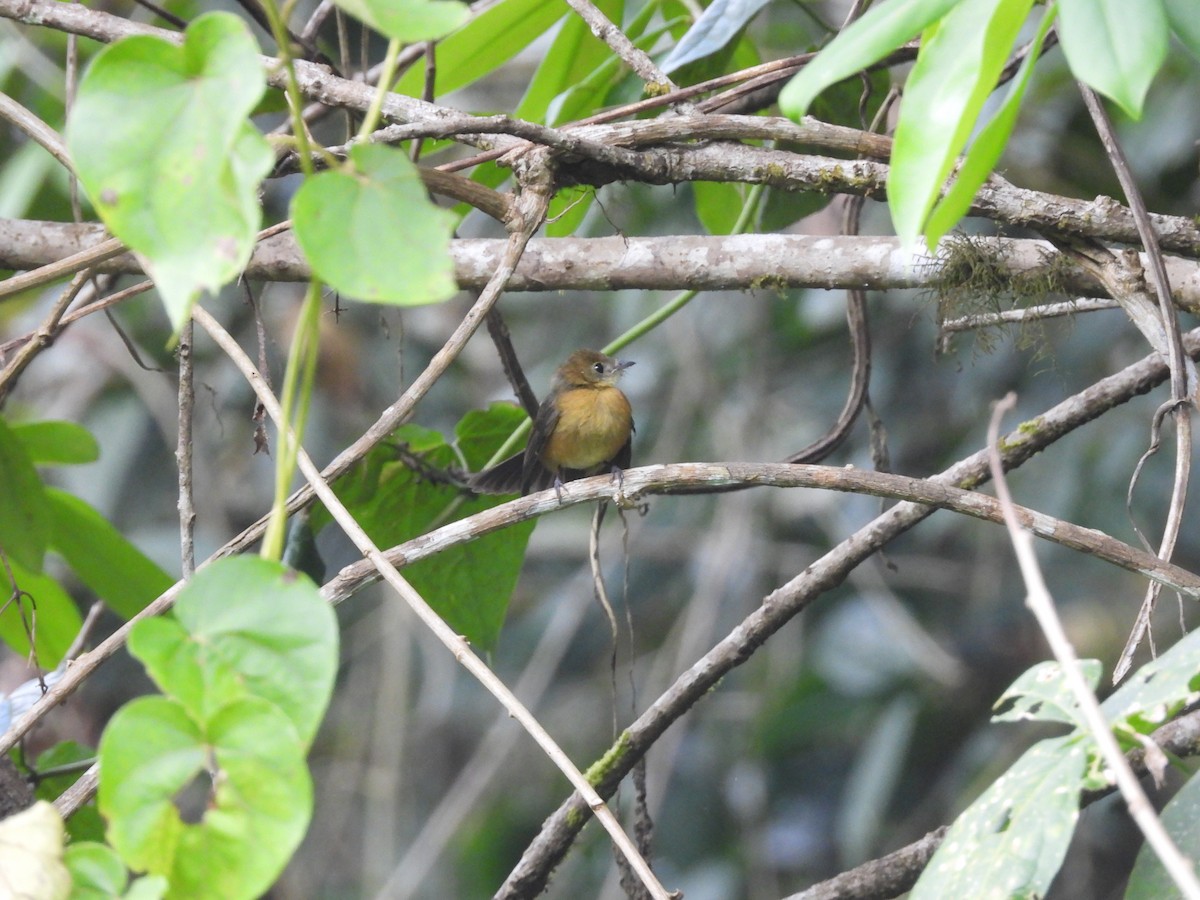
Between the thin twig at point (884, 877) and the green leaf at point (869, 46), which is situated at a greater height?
the green leaf at point (869, 46)

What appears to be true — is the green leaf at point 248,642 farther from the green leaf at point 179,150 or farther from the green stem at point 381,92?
the green stem at point 381,92

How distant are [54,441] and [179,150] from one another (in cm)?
253

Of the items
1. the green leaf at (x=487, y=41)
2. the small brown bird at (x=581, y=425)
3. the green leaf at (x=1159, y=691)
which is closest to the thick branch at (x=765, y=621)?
the green leaf at (x=1159, y=691)

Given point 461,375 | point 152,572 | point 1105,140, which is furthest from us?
point 461,375

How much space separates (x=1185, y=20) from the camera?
1.40m

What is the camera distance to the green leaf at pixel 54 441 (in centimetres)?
336

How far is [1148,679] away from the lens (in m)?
1.68

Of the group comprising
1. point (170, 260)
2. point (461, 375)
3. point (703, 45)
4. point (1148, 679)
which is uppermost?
point (703, 45)

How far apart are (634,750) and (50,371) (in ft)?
19.1

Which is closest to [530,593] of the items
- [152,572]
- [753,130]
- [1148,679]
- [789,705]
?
[789,705]

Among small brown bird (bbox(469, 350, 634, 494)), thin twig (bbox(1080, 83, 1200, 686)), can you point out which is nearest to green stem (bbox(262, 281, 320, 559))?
thin twig (bbox(1080, 83, 1200, 686))

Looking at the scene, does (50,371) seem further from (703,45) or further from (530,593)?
(703,45)

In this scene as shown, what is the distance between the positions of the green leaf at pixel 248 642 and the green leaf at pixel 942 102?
2.29ft

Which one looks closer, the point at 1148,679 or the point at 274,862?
the point at 274,862
